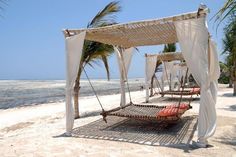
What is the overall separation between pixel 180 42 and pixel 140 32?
5.76 ft

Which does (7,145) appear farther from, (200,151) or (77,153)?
(200,151)

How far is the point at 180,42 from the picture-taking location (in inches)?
235

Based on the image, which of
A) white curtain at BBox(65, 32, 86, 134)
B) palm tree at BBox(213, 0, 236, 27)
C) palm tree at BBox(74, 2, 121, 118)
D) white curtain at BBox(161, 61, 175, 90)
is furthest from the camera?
white curtain at BBox(161, 61, 175, 90)

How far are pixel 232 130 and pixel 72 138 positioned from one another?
3.56 m

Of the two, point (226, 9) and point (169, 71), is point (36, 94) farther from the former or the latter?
point (226, 9)

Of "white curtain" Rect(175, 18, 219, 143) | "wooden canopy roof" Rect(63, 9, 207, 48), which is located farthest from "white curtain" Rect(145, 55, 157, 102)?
"white curtain" Rect(175, 18, 219, 143)

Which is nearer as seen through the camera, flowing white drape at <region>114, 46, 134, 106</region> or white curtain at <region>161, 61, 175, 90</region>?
flowing white drape at <region>114, 46, 134, 106</region>

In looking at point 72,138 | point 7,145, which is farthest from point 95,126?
point 7,145

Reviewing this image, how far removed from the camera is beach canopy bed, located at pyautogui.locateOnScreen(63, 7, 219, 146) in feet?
18.5

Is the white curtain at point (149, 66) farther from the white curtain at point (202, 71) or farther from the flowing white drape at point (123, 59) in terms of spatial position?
the white curtain at point (202, 71)

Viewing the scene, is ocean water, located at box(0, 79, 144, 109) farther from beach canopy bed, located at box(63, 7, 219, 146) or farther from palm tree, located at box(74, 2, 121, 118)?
beach canopy bed, located at box(63, 7, 219, 146)

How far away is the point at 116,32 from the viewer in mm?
7477

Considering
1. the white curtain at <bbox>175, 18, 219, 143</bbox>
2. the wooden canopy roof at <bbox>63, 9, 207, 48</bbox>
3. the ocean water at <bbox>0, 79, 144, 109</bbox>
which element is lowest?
the ocean water at <bbox>0, 79, 144, 109</bbox>

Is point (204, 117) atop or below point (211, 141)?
atop
